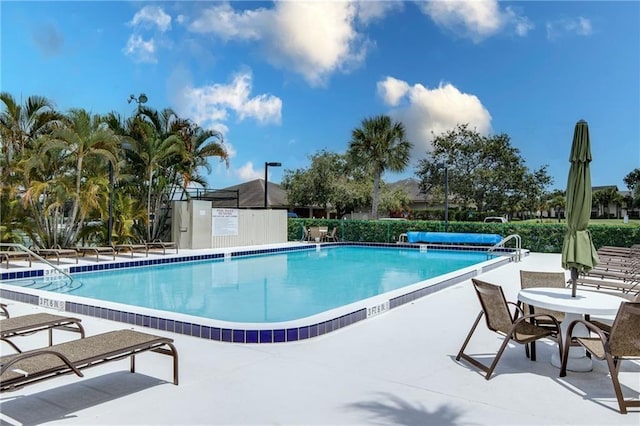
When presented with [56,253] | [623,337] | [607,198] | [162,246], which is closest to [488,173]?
[162,246]

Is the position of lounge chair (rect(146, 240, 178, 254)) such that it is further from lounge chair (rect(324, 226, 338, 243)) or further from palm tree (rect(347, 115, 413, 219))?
palm tree (rect(347, 115, 413, 219))

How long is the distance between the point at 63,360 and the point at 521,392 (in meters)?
3.35

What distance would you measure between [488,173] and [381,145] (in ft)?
30.6

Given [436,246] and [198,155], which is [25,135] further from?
[436,246]

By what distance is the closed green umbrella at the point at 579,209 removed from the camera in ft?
14.5

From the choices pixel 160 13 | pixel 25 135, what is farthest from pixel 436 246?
pixel 25 135

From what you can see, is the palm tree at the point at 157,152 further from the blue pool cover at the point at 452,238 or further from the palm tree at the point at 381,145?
the blue pool cover at the point at 452,238

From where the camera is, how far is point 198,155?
17.5 m

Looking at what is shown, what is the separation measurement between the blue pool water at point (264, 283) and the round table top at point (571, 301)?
3816 mm

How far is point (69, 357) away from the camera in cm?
314

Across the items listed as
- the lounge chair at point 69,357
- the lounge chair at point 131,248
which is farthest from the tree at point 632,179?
the lounge chair at point 69,357

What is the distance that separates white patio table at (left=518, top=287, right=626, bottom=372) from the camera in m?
3.92

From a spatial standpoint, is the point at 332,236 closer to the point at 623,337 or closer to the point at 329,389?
the point at 329,389

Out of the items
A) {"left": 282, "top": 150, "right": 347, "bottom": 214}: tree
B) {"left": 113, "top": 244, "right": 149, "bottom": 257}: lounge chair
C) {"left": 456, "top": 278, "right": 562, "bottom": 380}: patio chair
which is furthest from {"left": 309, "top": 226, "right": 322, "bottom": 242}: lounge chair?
{"left": 456, "top": 278, "right": 562, "bottom": 380}: patio chair
